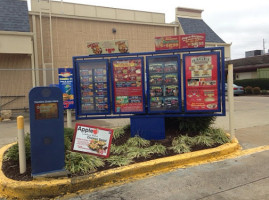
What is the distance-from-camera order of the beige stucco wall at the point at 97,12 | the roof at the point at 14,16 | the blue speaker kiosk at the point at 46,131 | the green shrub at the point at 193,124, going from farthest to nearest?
1. the beige stucco wall at the point at 97,12
2. the roof at the point at 14,16
3. the green shrub at the point at 193,124
4. the blue speaker kiosk at the point at 46,131

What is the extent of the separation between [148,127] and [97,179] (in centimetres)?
236

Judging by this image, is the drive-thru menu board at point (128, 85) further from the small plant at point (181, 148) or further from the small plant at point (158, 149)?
the small plant at point (181, 148)

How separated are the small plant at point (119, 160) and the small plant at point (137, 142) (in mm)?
806

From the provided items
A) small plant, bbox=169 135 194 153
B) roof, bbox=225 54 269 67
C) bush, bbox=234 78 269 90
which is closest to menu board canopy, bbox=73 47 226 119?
small plant, bbox=169 135 194 153

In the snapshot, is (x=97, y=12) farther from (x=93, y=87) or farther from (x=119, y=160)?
(x=119, y=160)

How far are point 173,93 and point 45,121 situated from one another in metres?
3.16

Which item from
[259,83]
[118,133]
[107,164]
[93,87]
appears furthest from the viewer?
[259,83]

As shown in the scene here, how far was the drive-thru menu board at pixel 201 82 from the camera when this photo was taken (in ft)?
19.2

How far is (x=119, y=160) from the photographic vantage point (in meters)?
4.75

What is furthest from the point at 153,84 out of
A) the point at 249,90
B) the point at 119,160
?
the point at 249,90

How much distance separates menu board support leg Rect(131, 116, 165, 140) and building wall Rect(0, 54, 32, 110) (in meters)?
8.17

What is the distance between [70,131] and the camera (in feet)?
20.5

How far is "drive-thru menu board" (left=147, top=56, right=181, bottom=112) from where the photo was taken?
596 centimetres

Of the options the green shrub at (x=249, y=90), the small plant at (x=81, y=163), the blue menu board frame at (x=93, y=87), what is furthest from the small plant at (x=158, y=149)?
the green shrub at (x=249, y=90)
